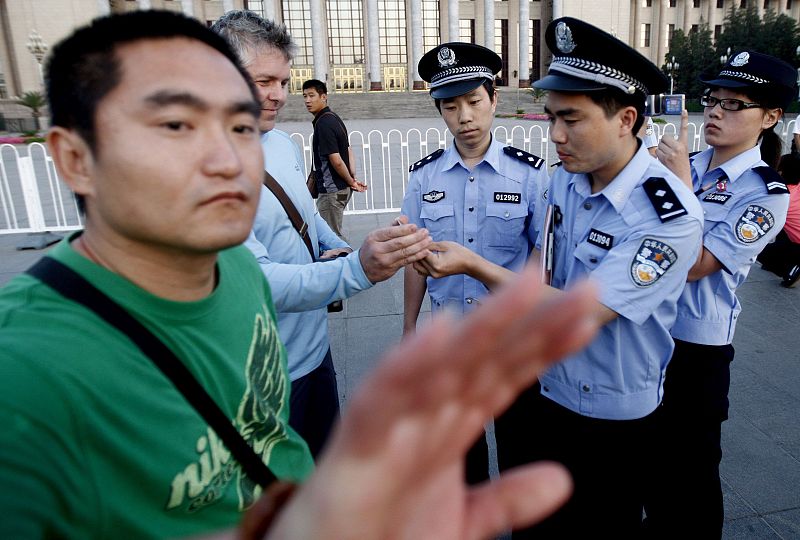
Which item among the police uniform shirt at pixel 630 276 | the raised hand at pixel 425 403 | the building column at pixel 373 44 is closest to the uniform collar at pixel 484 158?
the police uniform shirt at pixel 630 276

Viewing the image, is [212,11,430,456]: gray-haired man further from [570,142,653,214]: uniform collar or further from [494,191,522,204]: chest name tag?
[494,191,522,204]: chest name tag

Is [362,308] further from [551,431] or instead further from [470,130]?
[551,431]

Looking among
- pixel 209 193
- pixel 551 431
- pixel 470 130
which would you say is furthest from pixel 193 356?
pixel 470 130

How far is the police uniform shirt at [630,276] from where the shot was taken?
178 centimetres

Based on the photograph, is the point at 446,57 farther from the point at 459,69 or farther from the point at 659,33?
the point at 659,33

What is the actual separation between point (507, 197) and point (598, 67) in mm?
967

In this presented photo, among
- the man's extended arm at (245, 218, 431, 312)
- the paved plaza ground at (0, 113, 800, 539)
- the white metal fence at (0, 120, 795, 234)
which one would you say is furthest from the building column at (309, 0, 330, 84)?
the man's extended arm at (245, 218, 431, 312)

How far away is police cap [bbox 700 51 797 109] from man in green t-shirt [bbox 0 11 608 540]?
250 cm

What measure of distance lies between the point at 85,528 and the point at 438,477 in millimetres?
641

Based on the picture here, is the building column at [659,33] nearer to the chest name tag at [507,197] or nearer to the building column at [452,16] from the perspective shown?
the building column at [452,16]

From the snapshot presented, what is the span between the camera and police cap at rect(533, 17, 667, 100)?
6.20 feet

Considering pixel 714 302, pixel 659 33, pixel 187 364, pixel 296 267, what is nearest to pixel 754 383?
pixel 714 302

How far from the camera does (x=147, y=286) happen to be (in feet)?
3.54

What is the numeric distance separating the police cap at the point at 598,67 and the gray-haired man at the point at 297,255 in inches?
31.8
